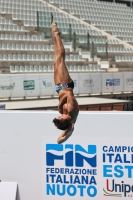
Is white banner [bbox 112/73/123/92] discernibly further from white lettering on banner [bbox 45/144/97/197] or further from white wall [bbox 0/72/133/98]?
white lettering on banner [bbox 45/144/97/197]

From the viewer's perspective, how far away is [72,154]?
691cm

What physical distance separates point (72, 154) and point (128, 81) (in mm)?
13465

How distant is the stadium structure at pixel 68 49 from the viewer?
56.5ft

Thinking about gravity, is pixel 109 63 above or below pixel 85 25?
below

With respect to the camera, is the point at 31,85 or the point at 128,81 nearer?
the point at 31,85

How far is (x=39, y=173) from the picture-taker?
23.3 feet

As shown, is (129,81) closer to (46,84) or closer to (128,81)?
(128,81)

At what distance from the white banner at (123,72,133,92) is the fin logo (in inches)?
519

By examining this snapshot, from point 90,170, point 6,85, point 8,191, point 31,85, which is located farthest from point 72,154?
point 31,85

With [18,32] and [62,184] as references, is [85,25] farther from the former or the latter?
[62,184]

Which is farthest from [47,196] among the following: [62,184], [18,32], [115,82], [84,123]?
[18,32]

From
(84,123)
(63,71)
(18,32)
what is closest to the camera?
(63,71)

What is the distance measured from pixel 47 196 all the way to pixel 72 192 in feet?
1.57

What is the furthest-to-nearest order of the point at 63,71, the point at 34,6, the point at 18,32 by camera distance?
the point at 34,6, the point at 18,32, the point at 63,71
